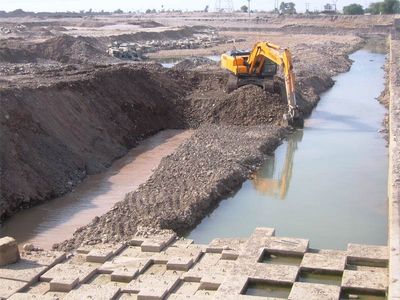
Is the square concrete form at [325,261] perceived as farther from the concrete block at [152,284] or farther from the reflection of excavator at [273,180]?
the reflection of excavator at [273,180]

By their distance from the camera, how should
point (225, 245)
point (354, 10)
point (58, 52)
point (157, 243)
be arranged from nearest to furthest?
point (225, 245)
point (157, 243)
point (58, 52)
point (354, 10)

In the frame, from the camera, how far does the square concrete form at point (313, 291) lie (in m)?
8.85

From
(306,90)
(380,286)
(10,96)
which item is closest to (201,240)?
(380,286)

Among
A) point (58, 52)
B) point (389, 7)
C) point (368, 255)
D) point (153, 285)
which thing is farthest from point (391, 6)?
point (153, 285)

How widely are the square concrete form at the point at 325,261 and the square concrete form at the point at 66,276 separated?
353cm

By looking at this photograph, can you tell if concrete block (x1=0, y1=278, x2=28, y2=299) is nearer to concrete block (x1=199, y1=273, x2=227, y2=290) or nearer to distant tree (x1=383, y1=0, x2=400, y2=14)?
concrete block (x1=199, y1=273, x2=227, y2=290)

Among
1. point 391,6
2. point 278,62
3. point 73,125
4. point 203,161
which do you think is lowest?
point 203,161

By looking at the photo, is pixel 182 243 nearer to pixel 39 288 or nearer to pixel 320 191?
pixel 39 288

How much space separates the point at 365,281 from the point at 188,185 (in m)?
6.19

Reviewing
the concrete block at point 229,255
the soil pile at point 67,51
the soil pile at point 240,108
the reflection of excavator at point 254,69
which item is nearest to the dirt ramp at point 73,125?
the soil pile at point 240,108

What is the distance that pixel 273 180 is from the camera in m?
17.0

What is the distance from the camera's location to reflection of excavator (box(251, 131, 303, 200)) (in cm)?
1595

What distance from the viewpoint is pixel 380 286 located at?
926cm

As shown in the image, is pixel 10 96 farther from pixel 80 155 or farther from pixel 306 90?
pixel 306 90
